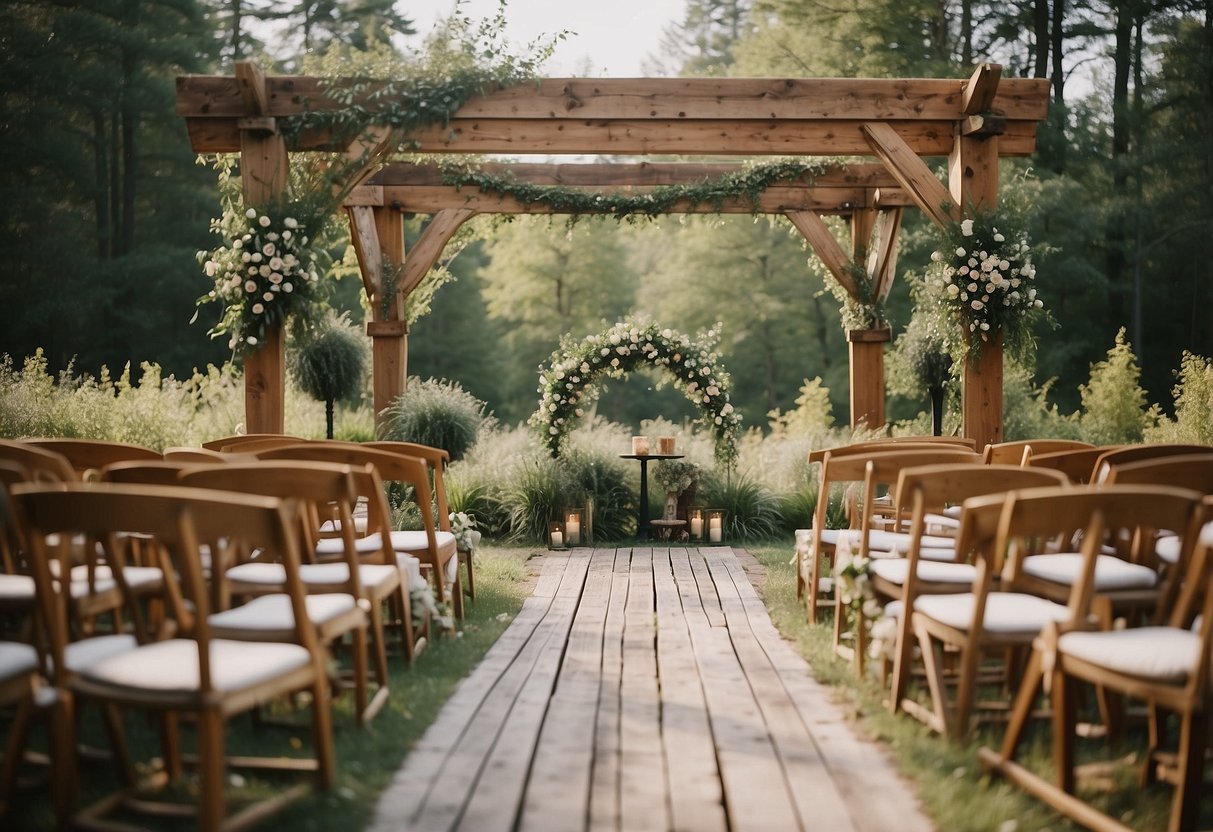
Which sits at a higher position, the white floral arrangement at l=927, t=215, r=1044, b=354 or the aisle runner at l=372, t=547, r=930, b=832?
the white floral arrangement at l=927, t=215, r=1044, b=354

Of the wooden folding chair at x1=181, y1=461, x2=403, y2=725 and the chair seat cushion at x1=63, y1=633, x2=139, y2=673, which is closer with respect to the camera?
the chair seat cushion at x1=63, y1=633, x2=139, y2=673

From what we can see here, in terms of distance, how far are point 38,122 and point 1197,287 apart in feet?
70.3

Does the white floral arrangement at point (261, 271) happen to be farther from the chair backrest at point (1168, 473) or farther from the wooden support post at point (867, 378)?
the wooden support post at point (867, 378)

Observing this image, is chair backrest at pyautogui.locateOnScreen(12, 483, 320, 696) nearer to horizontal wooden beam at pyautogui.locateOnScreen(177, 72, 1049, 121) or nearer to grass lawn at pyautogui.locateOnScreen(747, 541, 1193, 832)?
grass lawn at pyautogui.locateOnScreen(747, 541, 1193, 832)

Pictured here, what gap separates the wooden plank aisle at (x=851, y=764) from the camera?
257 cm

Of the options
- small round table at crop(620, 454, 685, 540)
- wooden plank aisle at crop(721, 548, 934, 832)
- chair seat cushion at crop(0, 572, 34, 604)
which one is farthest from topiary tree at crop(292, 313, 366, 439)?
chair seat cushion at crop(0, 572, 34, 604)

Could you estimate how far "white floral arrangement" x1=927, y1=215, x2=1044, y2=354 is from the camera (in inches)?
283

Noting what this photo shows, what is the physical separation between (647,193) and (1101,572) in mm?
8042

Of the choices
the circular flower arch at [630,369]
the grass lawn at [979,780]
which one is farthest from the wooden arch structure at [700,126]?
the grass lawn at [979,780]

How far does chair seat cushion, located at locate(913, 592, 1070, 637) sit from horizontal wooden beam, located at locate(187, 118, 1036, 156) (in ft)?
16.3

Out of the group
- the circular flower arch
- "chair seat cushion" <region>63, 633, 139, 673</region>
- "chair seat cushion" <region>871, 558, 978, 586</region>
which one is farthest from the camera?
the circular flower arch

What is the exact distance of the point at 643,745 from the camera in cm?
315

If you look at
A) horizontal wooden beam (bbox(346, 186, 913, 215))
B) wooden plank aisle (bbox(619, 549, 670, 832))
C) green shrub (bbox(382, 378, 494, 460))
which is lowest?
wooden plank aisle (bbox(619, 549, 670, 832))

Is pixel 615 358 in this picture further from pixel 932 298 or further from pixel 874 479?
pixel 874 479
